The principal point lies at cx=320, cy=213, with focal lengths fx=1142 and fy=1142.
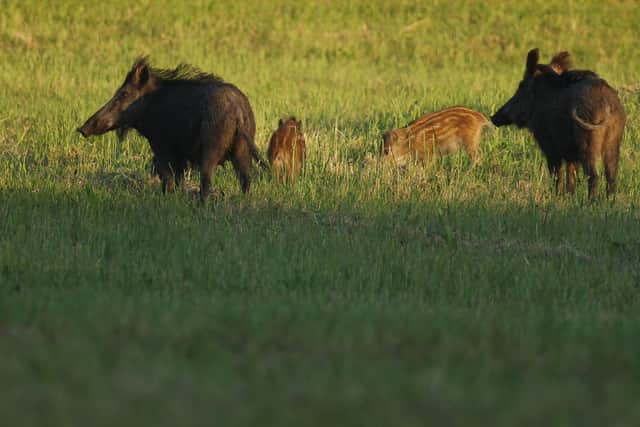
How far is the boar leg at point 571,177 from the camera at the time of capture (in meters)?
10.9

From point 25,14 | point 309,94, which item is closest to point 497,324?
point 309,94

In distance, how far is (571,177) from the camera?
11.0 meters

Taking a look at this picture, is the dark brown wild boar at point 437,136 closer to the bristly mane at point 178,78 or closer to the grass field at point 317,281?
the grass field at point 317,281

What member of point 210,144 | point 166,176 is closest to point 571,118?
point 210,144

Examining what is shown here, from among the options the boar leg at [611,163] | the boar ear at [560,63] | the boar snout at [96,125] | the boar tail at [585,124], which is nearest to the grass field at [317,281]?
the boar leg at [611,163]

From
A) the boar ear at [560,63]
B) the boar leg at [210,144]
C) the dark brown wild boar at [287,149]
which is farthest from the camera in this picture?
the boar ear at [560,63]

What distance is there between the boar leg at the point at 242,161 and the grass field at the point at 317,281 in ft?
0.80

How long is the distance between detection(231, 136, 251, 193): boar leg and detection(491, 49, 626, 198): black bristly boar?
296cm

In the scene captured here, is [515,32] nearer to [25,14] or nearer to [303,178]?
[25,14]

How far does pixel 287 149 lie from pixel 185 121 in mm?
1934

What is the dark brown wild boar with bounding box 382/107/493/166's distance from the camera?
12.9 m

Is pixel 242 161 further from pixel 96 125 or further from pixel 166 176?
pixel 96 125

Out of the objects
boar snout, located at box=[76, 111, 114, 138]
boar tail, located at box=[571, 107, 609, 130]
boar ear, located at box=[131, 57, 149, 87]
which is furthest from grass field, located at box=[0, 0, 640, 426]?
boar ear, located at box=[131, 57, 149, 87]

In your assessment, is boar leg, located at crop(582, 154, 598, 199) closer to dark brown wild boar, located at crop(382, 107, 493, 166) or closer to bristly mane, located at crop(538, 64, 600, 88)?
bristly mane, located at crop(538, 64, 600, 88)
